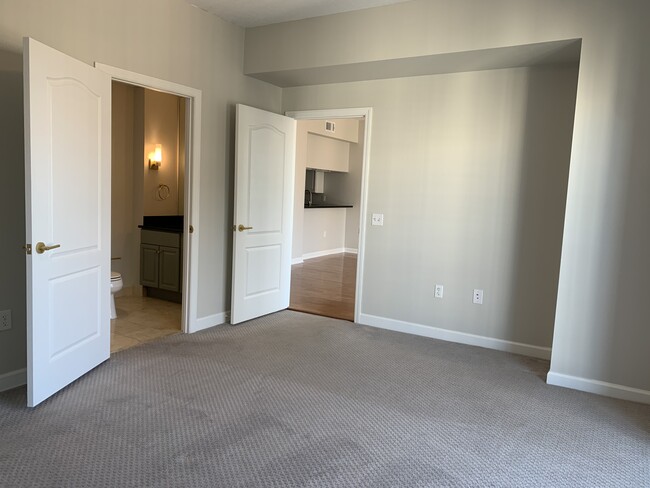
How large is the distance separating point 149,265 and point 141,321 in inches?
39.6

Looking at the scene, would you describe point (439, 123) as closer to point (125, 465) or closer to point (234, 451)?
point (234, 451)

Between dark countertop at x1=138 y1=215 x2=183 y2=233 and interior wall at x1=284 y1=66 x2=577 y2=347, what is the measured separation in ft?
7.23

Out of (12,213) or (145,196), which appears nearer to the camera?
(12,213)

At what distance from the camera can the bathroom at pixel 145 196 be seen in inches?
213

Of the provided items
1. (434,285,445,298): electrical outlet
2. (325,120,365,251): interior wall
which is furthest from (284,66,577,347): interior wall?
(325,120,365,251): interior wall

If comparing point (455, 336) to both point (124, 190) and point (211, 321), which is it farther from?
point (124, 190)

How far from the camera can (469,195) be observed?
168 inches

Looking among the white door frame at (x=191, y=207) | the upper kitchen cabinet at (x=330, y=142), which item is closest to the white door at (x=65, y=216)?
the white door frame at (x=191, y=207)

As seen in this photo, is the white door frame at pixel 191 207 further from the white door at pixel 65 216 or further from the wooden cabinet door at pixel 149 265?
the wooden cabinet door at pixel 149 265

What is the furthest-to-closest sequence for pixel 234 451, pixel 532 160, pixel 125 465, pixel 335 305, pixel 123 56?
1. pixel 335 305
2. pixel 532 160
3. pixel 123 56
4. pixel 234 451
5. pixel 125 465

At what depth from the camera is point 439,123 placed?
14.3 ft

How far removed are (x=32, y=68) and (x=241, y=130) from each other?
1988mm

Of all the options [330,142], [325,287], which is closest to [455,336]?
[325,287]

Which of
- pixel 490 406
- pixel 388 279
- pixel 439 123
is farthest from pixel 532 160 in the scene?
pixel 490 406
